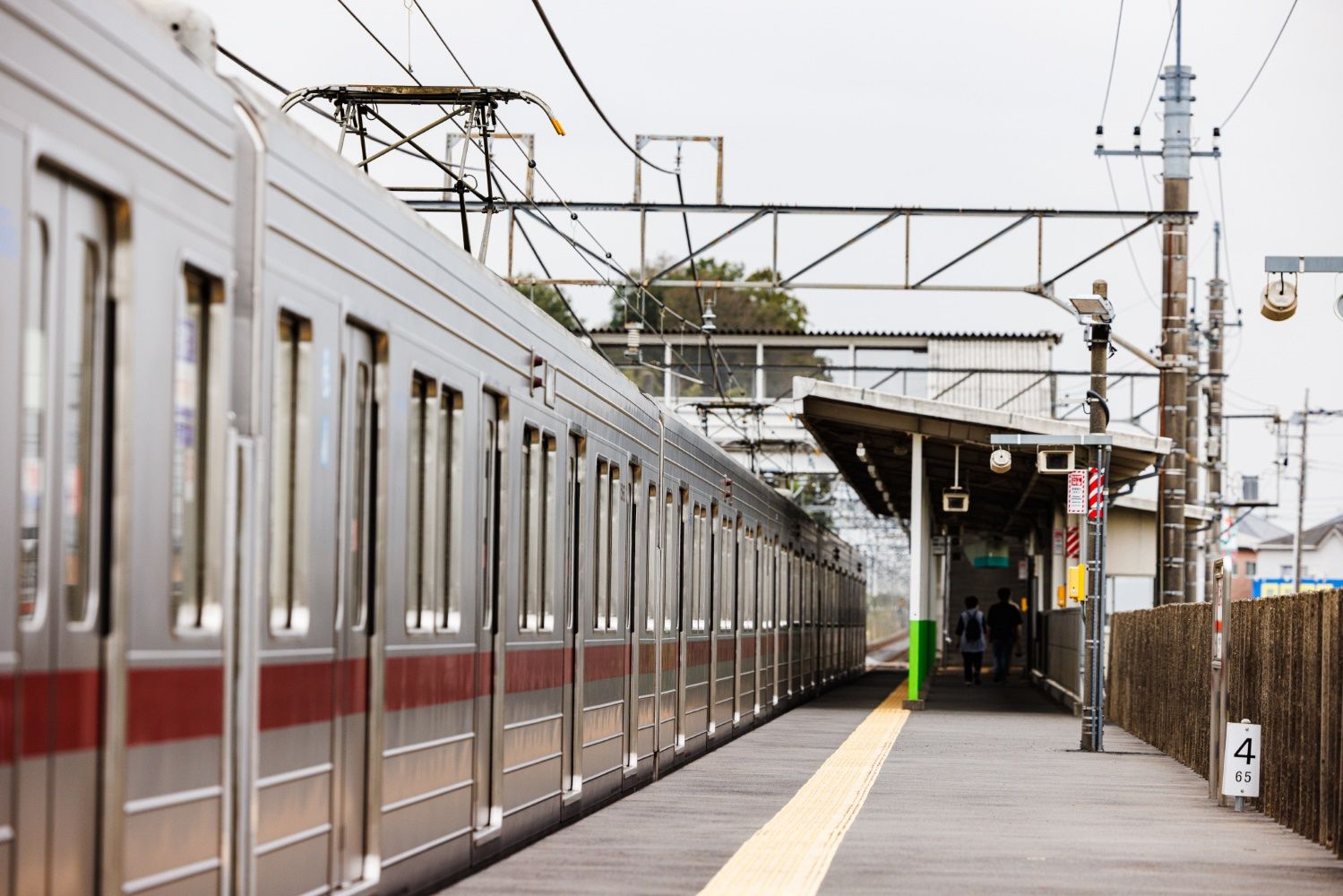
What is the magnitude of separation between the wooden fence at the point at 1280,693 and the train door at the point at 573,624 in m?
3.89

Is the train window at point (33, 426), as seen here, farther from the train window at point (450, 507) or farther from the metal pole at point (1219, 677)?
the metal pole at point (1219, 677)

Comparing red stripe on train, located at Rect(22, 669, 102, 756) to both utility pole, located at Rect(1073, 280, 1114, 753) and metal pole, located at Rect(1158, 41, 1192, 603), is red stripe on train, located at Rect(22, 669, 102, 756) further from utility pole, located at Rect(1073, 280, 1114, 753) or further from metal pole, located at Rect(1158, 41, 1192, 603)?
metal pole, located at Rect(1158, 41, 1192, 603)

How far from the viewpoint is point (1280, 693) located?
1193cm

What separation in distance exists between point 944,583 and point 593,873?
151ft

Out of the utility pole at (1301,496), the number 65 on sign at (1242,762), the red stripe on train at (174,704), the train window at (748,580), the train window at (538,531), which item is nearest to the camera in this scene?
the red stripe on train at (174,704)

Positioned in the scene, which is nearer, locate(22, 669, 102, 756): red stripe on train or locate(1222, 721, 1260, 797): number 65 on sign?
locate(22, 669, 102, 756): red stripe on train

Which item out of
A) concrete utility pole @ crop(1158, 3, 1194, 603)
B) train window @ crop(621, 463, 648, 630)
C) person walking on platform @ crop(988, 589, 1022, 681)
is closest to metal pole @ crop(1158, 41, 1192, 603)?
concrete utility pole @ crop(1158, 3, 1194, 603)

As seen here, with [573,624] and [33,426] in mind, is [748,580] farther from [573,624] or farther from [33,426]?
[33,426]

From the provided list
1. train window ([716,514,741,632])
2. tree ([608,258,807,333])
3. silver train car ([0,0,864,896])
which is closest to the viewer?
silver train car ([0,0,864,896])

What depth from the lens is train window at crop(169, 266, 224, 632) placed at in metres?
5.30

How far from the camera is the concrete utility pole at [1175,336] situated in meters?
21.4

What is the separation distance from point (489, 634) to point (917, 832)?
323 cm

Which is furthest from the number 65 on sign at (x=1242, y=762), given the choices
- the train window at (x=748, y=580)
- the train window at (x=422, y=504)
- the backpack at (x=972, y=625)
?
the backpack at (x=972, y=625)

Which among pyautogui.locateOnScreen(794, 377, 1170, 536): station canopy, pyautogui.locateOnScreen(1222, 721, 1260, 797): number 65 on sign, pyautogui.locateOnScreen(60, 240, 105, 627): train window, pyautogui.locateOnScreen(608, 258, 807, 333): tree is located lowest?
pyautogui.locateOnScreen(1222, 721, 1260, 797): number 65 on sign
